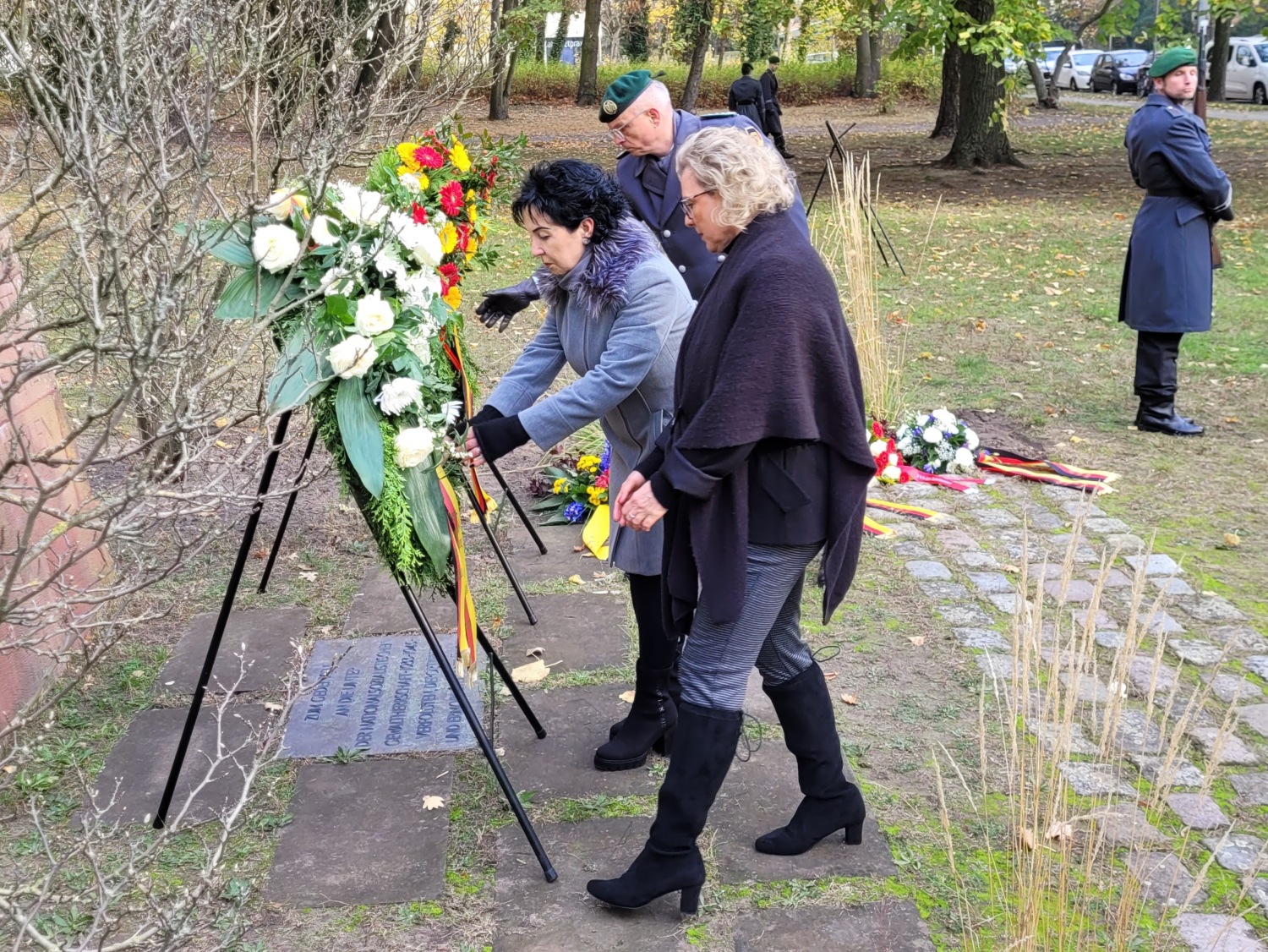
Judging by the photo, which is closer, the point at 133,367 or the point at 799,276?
the point at 133,367

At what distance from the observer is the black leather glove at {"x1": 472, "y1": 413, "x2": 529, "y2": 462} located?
9.99 ft

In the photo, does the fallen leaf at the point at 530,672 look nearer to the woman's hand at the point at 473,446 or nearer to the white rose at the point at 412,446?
the woman's hand at the point at 473,446

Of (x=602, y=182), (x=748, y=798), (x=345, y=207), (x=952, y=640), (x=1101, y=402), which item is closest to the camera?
(x=345, y=207)

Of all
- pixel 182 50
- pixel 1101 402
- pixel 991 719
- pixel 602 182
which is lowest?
pixel 991 719

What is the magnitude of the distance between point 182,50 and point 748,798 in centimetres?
337

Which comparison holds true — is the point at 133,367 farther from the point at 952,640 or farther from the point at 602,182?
the point at 952,640

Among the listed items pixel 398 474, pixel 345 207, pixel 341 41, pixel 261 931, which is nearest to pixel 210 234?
pixel 345 207

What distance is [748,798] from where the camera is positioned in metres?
3.31

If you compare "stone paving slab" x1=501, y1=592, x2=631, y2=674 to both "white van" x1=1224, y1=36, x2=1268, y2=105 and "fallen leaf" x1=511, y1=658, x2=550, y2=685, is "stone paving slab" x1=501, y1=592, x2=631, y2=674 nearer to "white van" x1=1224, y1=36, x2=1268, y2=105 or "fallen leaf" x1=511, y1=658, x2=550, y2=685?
"fallen leaf" x1=511, y1=658, x2=550, y2=685

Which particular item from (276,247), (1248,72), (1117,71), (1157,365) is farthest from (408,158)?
(1117,71)

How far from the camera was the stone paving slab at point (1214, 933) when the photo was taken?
2.66 metres

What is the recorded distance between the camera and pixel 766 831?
3174 millimetres

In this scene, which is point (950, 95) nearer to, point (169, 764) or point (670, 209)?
point (670, 209)

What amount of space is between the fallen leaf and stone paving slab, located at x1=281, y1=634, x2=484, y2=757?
13 cm
